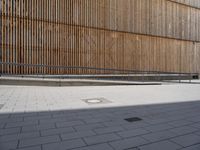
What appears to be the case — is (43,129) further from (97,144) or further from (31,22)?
(31,22)

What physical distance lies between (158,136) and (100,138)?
3.31 ft

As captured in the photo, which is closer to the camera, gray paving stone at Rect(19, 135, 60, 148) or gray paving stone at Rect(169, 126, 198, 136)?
gray paving stone at Rect(19, 135, 60, 148)

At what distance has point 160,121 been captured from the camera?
372 centimetres

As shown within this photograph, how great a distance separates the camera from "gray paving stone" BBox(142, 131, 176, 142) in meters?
2.81

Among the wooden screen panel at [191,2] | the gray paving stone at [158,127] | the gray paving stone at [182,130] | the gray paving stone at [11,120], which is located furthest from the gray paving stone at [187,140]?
the wooden screen panel at [191,2]

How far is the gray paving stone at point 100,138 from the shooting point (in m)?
2.64

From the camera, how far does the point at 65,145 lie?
2.50 meters

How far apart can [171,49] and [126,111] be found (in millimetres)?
14454

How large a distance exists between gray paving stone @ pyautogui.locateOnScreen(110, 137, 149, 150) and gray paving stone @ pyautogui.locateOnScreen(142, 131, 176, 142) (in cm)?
15

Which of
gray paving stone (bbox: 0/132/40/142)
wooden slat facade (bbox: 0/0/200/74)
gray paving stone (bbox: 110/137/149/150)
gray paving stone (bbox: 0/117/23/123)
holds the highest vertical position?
wooden slat facade (bbox: 0/0/200/74)

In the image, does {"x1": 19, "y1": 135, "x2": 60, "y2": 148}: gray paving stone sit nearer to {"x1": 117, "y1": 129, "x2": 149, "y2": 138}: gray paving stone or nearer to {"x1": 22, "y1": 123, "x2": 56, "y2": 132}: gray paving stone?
{"x1": 22, "y1": 123, "x2": 56, "y2": 132}: gray paving stone

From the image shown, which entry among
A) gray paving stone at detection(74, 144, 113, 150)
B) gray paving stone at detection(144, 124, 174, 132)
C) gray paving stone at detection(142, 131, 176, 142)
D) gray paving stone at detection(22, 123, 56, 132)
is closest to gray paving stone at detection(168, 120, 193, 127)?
gray paving stone at detection(144, 124, 174, 132)

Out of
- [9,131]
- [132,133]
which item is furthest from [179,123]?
[9,131]

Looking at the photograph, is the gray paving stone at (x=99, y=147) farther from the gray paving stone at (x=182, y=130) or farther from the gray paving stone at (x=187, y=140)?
the gray paving stone at (x=182, y=130)
